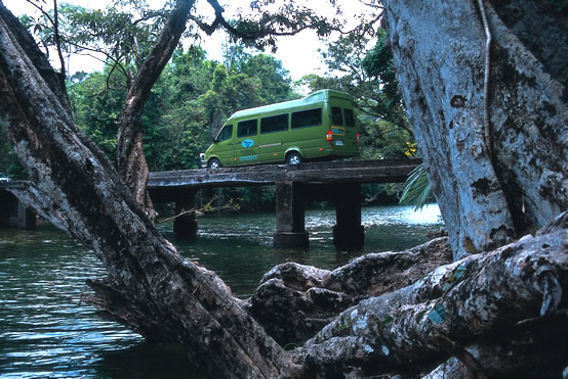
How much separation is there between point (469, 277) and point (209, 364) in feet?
8.07

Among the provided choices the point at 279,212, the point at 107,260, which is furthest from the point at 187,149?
the point at 107,260

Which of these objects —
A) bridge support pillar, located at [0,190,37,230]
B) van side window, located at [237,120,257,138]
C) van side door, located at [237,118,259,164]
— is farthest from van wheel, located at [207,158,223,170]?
bridge support pillar, located at [0,190,37,230]

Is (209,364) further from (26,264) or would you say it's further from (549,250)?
(26,264)

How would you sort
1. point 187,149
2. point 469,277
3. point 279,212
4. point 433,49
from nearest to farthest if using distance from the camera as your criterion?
1. point 469,277
2. point 433,49
3. point 279,212
4. point 187,149

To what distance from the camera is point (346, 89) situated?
26547 millimetres

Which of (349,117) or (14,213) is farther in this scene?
(14,213)

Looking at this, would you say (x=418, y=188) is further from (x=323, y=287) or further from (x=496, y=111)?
(x=496, y=111)

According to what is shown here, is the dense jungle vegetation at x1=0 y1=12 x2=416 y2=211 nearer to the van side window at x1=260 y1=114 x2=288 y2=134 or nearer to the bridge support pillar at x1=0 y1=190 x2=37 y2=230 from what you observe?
the van side window at x1=260 y1=114 x2=288 y2=134

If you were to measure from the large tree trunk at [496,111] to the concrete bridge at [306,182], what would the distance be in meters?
10.1

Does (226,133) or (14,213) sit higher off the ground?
(226,133)

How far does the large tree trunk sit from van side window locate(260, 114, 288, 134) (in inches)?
636

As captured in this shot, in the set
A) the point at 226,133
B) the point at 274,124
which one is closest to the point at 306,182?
the point at 274,124

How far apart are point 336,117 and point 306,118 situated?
3.56ft

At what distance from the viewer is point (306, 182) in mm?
15859
